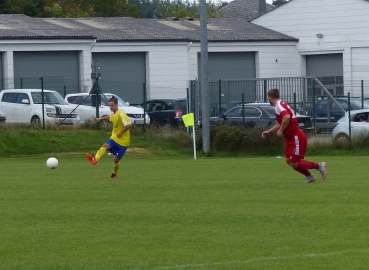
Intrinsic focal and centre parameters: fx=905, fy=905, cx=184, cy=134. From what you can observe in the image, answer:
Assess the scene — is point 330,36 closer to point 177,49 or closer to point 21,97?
point 177,49

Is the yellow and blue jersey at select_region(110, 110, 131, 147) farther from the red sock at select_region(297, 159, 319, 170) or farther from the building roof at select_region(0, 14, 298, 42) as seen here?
the building roof at select_region(0, 14, 298, 42)

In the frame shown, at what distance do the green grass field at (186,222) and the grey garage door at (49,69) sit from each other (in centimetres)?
2674

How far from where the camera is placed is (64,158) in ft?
99.0

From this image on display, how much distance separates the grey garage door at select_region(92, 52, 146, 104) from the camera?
162 ft

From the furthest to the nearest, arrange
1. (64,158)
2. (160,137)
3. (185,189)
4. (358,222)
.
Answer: (160,137)
(64,158)
(185,189)
(358,222)

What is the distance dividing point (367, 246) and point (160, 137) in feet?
79.7

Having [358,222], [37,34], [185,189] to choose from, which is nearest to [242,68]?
[37,34]

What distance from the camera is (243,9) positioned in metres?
85.1

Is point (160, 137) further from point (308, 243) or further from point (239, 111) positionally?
point (308, 243)

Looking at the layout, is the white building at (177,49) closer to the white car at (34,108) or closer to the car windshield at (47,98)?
the white car at (34,108)

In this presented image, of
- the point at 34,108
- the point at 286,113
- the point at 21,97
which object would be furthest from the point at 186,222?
the point at 21,97

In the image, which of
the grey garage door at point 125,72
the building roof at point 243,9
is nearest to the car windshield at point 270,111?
the grey garage door at point 125,72

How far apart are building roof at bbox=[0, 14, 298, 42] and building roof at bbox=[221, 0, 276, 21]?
2225cm

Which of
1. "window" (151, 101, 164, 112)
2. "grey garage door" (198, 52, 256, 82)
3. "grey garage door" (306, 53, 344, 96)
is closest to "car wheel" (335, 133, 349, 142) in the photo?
"window" (151, 101, 164, 112)
